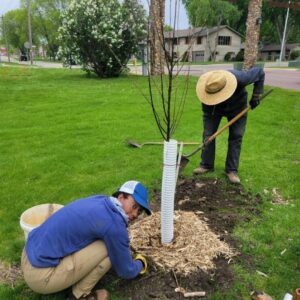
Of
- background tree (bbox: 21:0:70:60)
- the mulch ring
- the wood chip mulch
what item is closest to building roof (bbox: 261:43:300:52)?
background tree (bbox: 21:0:70:60)

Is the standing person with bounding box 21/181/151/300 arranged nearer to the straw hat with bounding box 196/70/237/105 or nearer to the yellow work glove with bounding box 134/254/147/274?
the yellow work glove with bounding box 134/254/147/274

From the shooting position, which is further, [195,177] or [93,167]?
[93,167]

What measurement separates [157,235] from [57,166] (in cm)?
269

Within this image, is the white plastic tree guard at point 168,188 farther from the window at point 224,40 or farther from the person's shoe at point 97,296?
the window at point 224,40

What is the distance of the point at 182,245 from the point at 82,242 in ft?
3.82

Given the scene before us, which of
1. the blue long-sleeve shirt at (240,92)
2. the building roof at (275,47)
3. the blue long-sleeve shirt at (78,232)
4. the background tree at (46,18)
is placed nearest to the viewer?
the blue long-sleeve shirt at (78,232)

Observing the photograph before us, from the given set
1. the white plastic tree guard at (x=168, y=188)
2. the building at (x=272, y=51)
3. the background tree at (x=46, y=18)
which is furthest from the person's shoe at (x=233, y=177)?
the background tree at (x=46, y=18)

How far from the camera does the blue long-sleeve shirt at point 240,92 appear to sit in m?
4.58

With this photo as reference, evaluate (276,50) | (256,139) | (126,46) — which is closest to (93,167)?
(256,139)

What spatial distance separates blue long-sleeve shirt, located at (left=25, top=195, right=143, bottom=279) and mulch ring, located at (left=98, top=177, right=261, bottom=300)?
0.61 metres

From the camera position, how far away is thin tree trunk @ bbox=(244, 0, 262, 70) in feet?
45.5

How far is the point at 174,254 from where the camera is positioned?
3338 millimetres

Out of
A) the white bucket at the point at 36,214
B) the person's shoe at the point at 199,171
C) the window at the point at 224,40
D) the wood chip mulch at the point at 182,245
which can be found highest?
the white bucket at the point at 36,214

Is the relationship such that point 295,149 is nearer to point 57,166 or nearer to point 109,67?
point 57,166
